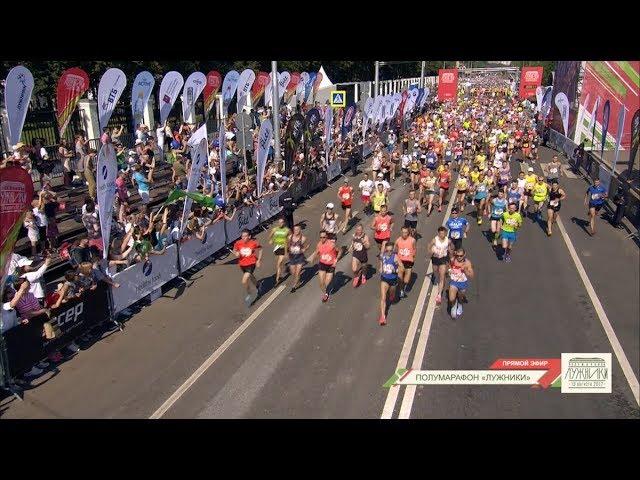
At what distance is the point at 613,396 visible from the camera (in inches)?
303

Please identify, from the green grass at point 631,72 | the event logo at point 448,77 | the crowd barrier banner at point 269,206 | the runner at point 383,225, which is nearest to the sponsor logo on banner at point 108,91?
the crowd barrier banner at point 269,206

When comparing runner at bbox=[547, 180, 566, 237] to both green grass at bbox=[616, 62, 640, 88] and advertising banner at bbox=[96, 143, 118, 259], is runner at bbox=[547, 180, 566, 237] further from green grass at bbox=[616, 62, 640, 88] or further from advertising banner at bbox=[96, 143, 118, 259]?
green grass at bbox=[616, 62, 640, 88]

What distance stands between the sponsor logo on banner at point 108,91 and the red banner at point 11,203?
26.2 feet

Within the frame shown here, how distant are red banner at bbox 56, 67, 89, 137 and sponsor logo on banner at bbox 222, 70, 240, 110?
671 centimetres

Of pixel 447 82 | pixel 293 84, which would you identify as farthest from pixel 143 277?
pixel 447 82

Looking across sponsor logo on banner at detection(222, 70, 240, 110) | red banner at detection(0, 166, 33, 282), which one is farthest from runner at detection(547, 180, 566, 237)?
red banner at detection(0, 166, 33, 282)

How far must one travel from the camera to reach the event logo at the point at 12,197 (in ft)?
25.3

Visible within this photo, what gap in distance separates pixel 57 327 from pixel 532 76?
51.7m

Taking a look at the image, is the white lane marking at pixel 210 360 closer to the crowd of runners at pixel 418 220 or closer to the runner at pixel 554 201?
the crowd of runners at pixel 418 220

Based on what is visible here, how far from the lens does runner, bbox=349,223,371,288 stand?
1127 cm

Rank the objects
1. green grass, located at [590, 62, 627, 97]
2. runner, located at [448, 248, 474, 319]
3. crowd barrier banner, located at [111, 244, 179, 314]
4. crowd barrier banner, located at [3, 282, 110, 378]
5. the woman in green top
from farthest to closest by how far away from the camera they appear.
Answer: green grass, located at [590, 62, 627, 97]
the woman in green top
crowd barrier banner, located at [111, 244, 179, 314]
runner, located at [448, 248, 474, 319]
crowd barrier banner, located at [3, 282, 110, 378]

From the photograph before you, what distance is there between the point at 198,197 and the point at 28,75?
17.2ft

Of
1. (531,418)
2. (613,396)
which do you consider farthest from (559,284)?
(531,418)

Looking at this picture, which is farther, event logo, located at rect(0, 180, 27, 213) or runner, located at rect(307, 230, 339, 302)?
runner, located at rect(307, 230, 339, 302)
